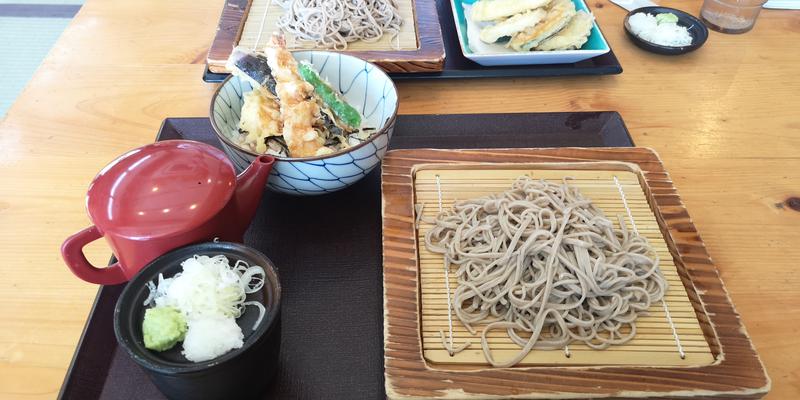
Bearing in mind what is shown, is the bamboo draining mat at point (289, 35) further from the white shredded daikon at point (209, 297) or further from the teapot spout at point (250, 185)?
the white shredded daikon at point (209, 297)

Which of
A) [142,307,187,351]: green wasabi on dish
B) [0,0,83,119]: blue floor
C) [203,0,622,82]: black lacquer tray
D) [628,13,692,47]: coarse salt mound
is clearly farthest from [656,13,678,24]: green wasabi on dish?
[0,0,83,119]: blue floor

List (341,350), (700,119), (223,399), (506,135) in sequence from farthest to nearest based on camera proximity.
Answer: (700,119) < (506,135) < (341,350) < (223,399)

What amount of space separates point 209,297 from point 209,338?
0.21 feet

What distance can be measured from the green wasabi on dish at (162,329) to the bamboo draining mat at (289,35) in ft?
3.49

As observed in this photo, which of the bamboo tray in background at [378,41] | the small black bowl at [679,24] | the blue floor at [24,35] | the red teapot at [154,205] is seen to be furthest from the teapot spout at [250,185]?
the blue floor at [24,35]

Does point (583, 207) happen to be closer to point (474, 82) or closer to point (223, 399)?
point (474, 82)

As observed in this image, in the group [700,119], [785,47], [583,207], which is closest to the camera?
[583,207]

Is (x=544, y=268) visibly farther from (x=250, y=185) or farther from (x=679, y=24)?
(x=679, y=24)

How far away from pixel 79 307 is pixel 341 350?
1.80 ft

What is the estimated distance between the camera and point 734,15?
183 cm

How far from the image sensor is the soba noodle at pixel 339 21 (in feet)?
5.33

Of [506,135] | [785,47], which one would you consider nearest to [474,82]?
[506,135]

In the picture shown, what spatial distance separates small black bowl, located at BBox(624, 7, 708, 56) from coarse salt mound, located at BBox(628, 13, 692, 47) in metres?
0.02

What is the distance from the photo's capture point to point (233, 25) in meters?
1.66
